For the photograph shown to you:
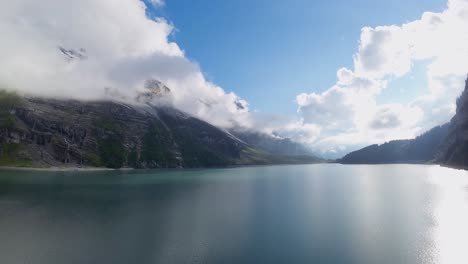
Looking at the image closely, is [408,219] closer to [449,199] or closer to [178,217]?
[449,199]

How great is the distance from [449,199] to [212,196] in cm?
8144

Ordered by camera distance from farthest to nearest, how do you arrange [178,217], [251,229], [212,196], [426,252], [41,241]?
1. [212,196]
2. [178,217]
3. [251,229]
4. [41,241]
5. [426,252]

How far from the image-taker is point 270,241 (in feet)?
188

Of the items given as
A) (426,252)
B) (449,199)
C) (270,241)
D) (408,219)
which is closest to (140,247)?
(270,241)

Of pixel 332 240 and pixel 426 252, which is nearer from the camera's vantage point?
pixel 426 252

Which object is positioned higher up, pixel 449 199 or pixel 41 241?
→ pixel 449 199

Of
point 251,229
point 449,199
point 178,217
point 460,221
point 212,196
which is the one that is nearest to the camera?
point 251,229

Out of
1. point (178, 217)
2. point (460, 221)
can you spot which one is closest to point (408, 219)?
point (460, 221)

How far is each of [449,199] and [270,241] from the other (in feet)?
260

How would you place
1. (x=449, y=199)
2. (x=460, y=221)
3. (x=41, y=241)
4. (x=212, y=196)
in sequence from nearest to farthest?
(x=41, y=241)
(x=460, y=221)
(x=449, y=199)
(x=212, y=196)

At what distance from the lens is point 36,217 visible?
249 feet

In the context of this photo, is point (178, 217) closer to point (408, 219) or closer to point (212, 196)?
point (212, 196)

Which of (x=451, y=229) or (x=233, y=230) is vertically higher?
(x=451, y=229)

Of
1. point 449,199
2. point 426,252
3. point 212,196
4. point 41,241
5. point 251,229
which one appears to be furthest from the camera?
point 212,196
